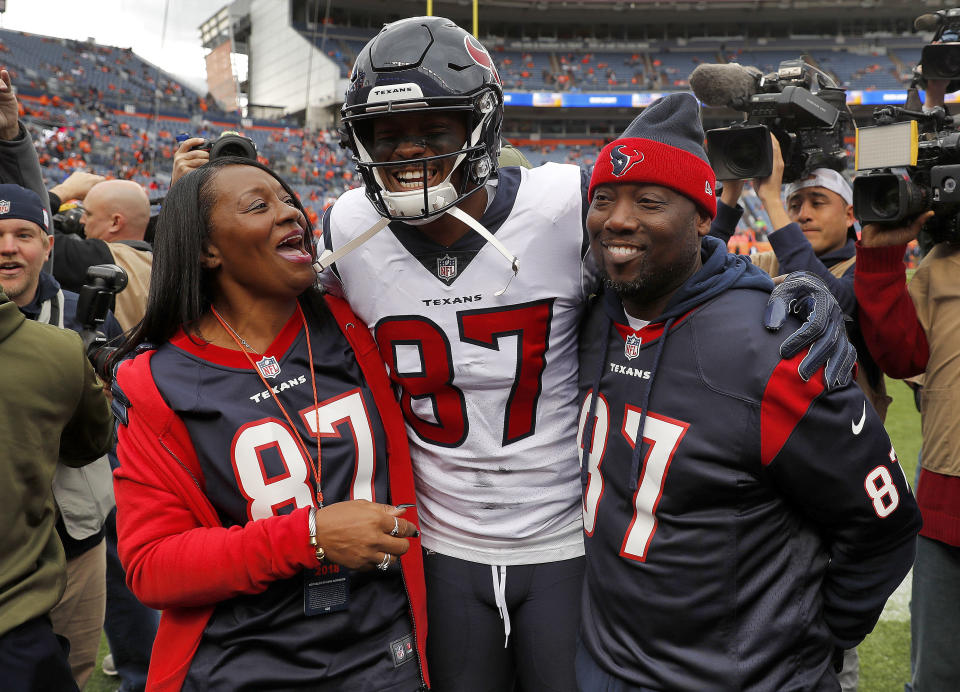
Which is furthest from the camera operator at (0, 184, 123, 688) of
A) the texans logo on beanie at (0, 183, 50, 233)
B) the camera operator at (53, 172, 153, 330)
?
the camera operator at (53, 172, 153, 330)

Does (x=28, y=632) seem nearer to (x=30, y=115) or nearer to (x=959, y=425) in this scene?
(x=959, y=425)

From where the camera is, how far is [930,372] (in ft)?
6.99

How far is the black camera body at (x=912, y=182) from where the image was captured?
1.98 m

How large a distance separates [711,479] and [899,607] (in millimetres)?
2953

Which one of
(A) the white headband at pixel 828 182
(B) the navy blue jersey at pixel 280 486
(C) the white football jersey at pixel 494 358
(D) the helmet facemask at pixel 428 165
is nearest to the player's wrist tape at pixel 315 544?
(B) the navy blue jersey at pixel 280 486

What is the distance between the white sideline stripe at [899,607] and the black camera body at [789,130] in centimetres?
221

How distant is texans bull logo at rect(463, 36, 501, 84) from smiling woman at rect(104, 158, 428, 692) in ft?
1.79

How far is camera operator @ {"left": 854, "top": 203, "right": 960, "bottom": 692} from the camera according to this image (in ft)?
6.51

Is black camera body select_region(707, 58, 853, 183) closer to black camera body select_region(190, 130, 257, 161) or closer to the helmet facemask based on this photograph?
the helmet facemask

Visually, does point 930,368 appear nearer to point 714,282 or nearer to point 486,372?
point 714,282

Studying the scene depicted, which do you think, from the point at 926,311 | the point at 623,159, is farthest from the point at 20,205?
the point at 926,311

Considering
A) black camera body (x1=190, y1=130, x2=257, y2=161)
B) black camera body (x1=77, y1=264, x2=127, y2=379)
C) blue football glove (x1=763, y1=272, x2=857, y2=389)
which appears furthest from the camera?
black camera body (x1=77, y1=264, x2=127, y2=379)

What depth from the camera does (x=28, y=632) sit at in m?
1.65

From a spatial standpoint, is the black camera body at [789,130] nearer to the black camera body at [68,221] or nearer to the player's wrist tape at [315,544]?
the player's wrist tape at [315,544]
